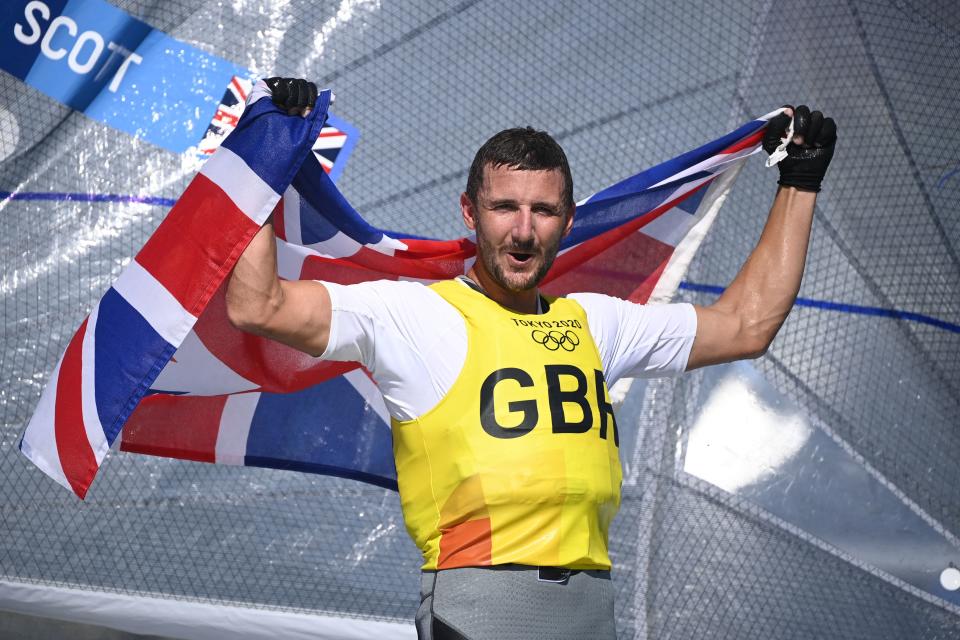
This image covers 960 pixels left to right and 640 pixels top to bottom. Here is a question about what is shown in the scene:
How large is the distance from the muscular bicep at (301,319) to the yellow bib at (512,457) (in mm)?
216

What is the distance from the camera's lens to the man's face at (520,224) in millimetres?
1837

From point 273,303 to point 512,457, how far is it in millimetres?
439

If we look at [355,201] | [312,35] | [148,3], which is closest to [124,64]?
[148,3]

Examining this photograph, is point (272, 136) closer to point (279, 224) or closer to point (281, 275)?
point (279, 224)

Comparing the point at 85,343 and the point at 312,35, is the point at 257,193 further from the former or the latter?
the point at 312,35

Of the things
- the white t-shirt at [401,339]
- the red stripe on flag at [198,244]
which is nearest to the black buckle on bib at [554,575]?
the white t-shirt at [401,339]

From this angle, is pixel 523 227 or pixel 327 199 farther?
pixel 327 199

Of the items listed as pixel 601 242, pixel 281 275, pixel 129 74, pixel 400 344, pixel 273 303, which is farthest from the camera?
pixel 129 74

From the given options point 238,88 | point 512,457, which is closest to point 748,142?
point 512,457

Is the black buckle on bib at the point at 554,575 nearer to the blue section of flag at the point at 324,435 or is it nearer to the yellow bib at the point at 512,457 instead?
the yellow bib at the point at 512,457

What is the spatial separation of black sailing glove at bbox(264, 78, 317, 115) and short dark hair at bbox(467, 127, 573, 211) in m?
0.31

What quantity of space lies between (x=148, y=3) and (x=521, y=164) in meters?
1.98

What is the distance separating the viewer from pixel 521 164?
6.12ft

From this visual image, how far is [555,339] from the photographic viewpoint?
5.98 feet
